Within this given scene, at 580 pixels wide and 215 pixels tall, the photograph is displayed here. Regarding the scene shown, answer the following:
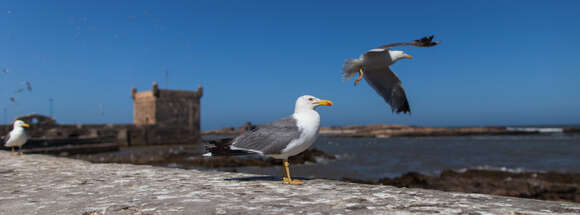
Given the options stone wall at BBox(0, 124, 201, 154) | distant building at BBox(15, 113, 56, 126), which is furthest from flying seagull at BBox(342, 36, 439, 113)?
distant building at BBox(15, 113, 56, 126)

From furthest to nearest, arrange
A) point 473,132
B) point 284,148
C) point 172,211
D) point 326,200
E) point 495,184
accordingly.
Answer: point 473,132, point 495,184, point 284,148, point 326,200, point 172,211

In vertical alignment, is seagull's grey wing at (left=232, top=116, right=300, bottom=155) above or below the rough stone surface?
above

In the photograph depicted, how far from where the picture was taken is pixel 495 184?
404 inches

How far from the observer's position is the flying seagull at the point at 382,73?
3281mm

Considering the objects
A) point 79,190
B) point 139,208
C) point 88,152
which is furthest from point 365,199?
point 88,152

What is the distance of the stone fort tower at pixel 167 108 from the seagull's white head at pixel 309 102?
3507 centimetres

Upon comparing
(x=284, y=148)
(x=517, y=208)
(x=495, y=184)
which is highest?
(x=284, y=148)

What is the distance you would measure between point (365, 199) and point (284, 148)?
868 millimetres

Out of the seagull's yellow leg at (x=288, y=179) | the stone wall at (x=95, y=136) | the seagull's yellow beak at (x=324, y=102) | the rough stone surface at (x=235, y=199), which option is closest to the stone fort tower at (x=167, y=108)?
the stone wall at (x=95, y=136)

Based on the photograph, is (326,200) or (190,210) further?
(326,200)

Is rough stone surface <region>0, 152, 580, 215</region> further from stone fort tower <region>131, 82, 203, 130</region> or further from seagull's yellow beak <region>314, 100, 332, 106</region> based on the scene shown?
stone fort tower <region>131, 82, 203, 130</region>

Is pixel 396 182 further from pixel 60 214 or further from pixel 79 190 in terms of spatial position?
pixel 60 214

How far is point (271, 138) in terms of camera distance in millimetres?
3516

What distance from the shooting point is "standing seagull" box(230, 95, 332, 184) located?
136 inches
